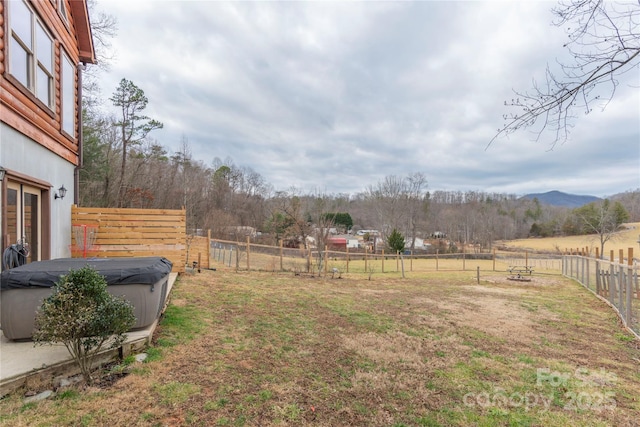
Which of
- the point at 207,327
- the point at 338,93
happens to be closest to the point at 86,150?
the point at 338,93

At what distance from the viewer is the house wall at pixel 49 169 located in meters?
4.16

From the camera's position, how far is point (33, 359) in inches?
113

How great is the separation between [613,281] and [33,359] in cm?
1177

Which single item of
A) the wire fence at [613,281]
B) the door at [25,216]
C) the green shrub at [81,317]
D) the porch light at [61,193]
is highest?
the porch light at [61,193]

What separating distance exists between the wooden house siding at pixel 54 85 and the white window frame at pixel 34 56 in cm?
10

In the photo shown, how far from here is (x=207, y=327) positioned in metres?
4.60

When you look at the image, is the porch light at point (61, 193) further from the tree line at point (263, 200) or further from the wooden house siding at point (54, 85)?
the tree line at point (263, 200)

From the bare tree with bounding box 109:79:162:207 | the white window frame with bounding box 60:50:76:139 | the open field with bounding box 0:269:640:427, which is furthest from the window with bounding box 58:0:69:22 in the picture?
the bare tree with bounding box 109:79:162:207

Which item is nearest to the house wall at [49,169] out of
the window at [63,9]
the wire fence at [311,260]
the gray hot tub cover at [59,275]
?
the gray hot tub cover at [59,275]

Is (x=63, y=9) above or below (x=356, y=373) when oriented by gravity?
above

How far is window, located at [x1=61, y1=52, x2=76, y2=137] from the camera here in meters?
6.23

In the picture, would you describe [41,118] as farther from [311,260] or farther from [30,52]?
[311,260]

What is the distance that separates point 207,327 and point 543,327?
619 centimetres

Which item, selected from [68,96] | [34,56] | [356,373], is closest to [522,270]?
[356,373]
